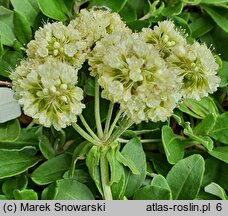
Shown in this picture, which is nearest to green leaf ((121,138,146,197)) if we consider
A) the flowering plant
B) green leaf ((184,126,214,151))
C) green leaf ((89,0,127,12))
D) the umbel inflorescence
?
the flowering plant

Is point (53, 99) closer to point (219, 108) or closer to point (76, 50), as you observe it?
point (76, 50)

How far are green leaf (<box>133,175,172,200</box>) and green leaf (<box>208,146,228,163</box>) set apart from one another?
6.2 inches

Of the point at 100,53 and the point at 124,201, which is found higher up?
the point at 100,53

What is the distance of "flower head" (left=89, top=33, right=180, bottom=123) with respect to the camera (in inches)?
41.0

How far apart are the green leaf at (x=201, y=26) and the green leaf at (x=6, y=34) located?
0.47 m

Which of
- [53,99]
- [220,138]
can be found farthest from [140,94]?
[220,138]

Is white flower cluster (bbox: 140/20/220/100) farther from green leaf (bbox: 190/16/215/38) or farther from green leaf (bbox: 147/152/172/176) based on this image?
green leaf (bbox: 190/16/215/38)

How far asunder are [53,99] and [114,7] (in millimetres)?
459

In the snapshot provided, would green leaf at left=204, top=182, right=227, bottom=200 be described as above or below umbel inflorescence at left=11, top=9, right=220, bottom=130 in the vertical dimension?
below

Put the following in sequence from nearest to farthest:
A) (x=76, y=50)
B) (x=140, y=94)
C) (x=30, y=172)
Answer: (x=140, y=94) < (x=76, y=50) < (x=30, y=172)

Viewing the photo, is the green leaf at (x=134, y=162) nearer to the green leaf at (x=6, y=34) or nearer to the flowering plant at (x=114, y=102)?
the flowering plant at (x=114, y=102)

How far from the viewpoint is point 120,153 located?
4.14ft

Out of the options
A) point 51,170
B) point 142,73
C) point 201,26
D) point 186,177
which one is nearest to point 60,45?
point 142,73

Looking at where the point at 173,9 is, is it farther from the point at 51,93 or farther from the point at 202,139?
the point at 51,93
